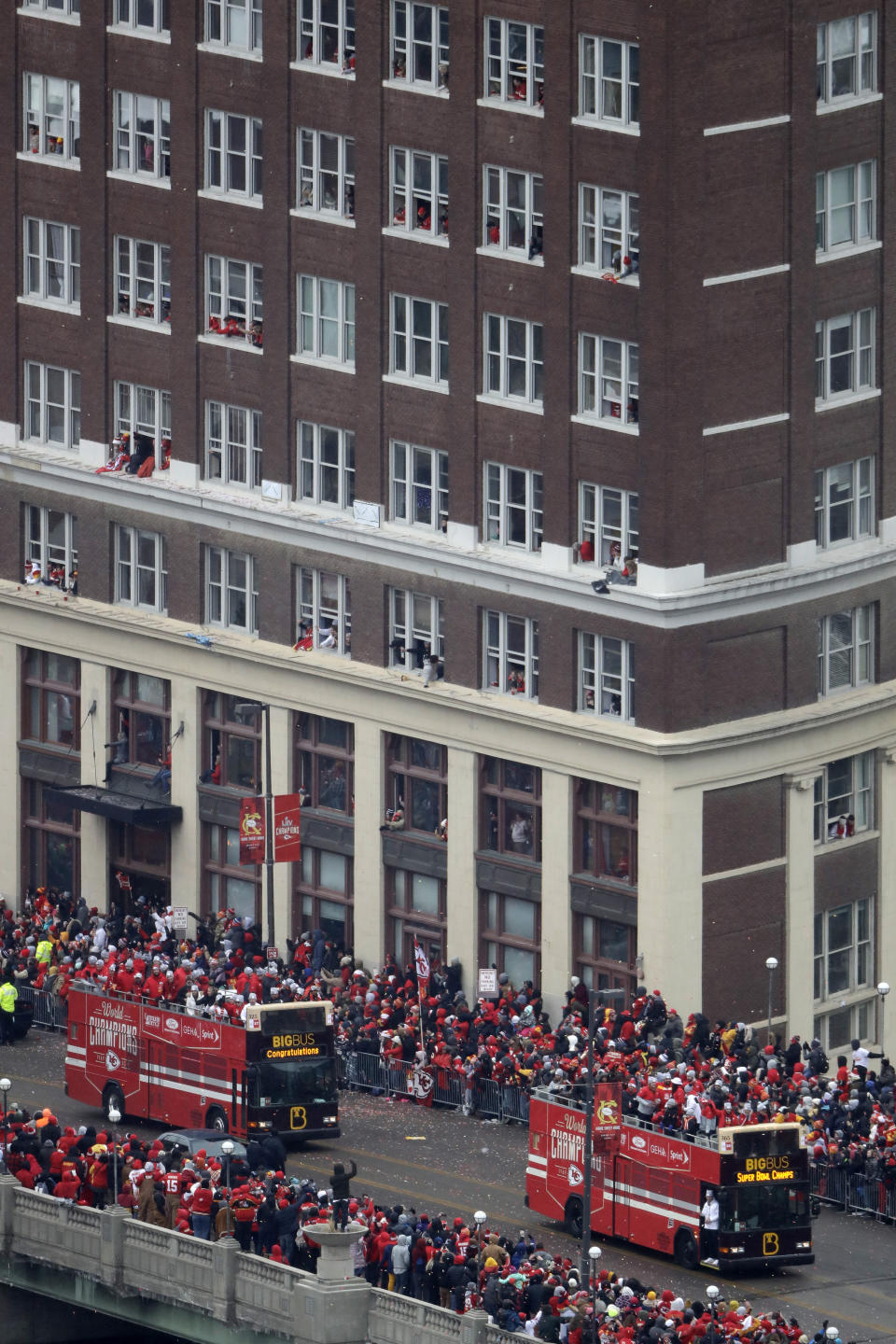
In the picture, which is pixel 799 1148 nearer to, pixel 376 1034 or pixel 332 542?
pixel 376 1034

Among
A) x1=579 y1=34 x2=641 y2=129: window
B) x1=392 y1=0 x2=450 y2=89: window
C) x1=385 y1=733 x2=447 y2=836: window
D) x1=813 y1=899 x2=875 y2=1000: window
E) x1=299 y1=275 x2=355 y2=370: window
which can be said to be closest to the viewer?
x1=579 y1=34 x2=641 y2=129: window

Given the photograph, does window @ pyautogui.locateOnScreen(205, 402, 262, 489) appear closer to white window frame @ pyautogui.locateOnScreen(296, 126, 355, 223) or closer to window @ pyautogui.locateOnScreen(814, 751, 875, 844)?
white window frame @ pyautogui.locateOnScreen(296, 126, 355, 223)

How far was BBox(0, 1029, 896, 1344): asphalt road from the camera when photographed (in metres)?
92.2

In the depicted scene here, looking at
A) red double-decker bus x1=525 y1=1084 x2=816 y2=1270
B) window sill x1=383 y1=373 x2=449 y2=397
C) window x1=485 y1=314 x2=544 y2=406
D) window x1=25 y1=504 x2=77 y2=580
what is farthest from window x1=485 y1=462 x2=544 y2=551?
red double-decker bus x1=525 y1=1084 x2=816 y2=1270

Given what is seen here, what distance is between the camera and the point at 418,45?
11081 cm

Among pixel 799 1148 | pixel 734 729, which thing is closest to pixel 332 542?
pixel 734 729

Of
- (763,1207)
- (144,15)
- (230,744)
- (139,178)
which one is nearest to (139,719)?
(230,744)

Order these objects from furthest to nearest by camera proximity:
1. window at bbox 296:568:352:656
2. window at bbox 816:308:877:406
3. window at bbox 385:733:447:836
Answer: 1. window at bbox 296:568:352:656
2. window at bbox 385:733:447:836
3. window at bbox 816:308:877:406

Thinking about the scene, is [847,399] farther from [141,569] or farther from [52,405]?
[52,405]

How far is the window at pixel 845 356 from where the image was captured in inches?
4313

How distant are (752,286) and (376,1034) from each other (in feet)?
67.3

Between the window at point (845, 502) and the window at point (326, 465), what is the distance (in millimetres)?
12725

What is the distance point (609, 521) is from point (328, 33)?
596 inches

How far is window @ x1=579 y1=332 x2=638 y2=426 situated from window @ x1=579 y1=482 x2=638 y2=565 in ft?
6.14
